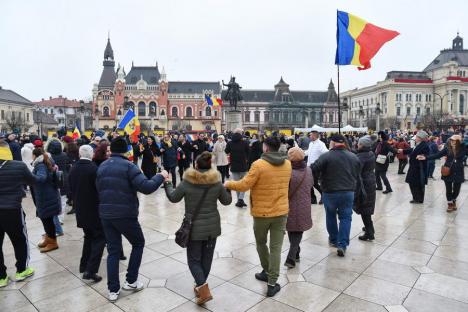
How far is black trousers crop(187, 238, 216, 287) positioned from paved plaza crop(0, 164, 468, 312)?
370 millimetres

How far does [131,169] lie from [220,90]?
278 feet

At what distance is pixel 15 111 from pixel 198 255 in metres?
74.9

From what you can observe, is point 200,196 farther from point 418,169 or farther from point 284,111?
point 284,111

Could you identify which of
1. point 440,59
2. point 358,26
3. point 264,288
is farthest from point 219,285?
point 440,59

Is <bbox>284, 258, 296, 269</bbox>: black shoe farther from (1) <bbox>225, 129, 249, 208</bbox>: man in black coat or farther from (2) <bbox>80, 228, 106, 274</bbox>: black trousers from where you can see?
(1) <bbox>225, 129, 249, 208</bbox>: man in black coat

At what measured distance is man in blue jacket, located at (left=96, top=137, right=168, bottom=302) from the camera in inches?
148

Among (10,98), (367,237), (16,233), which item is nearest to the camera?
(16,233)

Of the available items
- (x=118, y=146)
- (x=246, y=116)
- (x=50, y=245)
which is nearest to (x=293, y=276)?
(x=118, y=146)

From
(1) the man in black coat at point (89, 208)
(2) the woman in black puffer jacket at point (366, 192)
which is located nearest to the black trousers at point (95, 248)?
(1) the man in black coat at point (89, 208)

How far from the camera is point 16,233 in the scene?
14.2ft

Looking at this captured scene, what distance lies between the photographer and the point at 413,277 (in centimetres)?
443

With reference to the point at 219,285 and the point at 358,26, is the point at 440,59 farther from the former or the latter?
the point at 219,285

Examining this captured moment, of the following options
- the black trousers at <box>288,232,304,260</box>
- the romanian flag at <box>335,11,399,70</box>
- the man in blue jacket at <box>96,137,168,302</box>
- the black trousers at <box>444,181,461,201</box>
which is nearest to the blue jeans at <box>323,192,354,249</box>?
the black trousers at <box>288,232,304,260</box>

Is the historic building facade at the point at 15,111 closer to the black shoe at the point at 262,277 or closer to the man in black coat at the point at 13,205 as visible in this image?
the man in black coat at the point at 13,205
